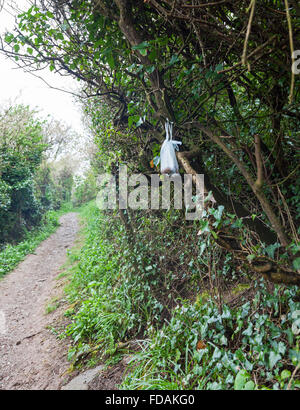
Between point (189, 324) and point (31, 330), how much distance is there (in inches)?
130

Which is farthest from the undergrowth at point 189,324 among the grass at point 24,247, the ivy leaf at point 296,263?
the grass at point 24,247

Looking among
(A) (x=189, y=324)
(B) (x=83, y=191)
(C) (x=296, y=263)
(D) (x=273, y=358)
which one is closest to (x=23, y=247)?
(A) (x=189, y=324)

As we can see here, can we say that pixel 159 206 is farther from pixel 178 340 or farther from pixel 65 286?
pixel 65 286

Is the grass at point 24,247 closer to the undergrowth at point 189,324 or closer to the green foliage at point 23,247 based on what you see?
the green foliage at point 23,247

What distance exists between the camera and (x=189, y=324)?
257 cm

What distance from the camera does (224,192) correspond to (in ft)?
8.80

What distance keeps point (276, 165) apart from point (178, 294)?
77.2 inches

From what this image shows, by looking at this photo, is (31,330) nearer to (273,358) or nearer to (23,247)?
(273,358)

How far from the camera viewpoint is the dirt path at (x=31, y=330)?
3248 millimetres

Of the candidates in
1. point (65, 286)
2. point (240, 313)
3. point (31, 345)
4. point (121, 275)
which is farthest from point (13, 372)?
point (240, 313)

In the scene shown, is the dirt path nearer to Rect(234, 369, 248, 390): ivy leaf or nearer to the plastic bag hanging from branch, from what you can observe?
Rect(234, 369, 248, 390): ivy leaf

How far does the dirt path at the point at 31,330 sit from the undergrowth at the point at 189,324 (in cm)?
37

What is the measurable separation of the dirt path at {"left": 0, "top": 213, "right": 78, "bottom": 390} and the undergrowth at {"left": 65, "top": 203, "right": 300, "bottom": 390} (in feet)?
1.22

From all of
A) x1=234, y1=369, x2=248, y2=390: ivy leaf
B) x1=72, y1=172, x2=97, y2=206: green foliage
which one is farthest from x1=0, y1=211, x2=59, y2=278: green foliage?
x1=234, y1=369, x2=248, y2=390: ivy leaf
